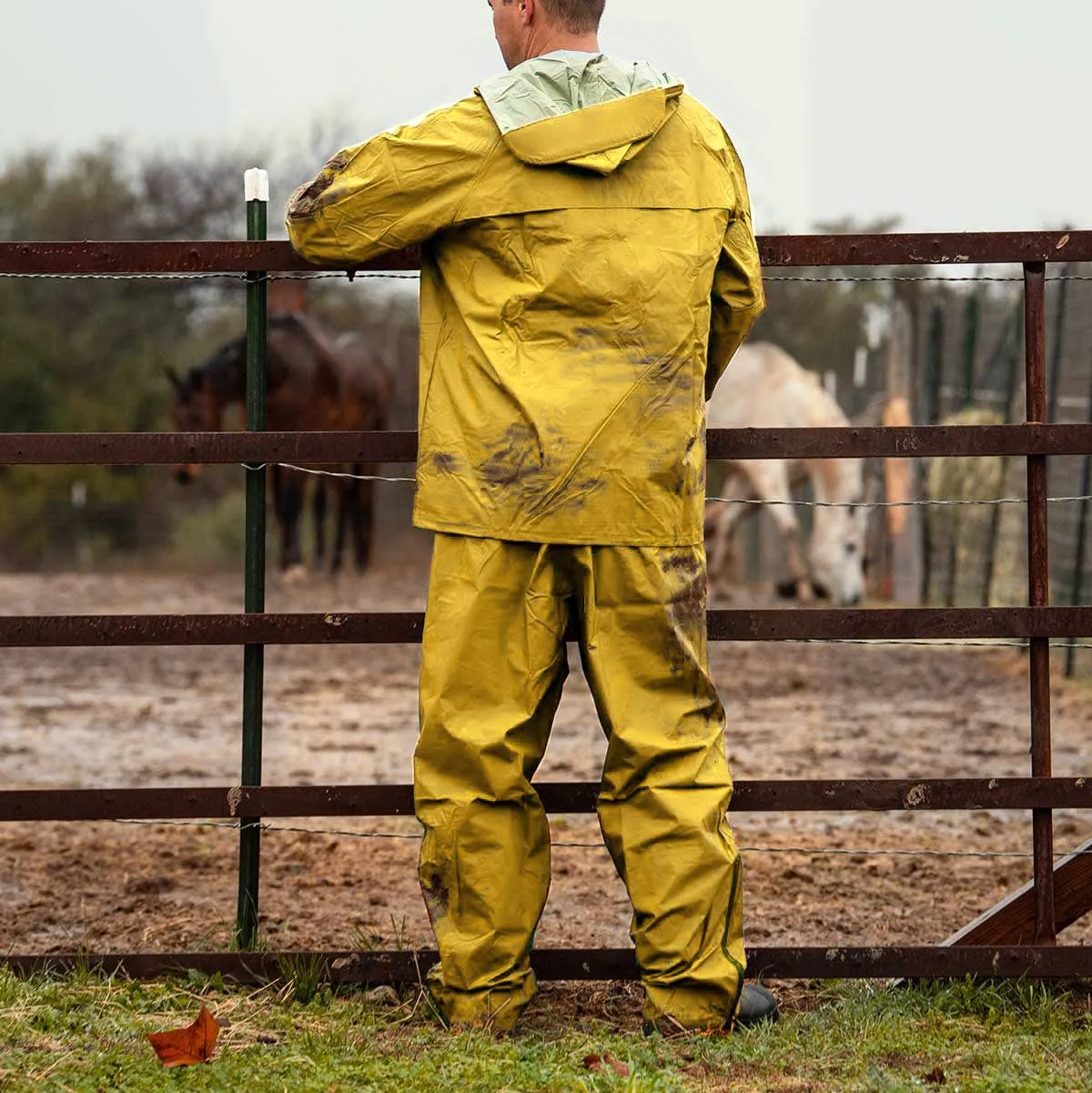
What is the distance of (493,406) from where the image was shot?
2.81 metres

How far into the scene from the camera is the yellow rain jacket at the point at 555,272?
9.11 ft

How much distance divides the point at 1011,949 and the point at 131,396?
14.8 meters

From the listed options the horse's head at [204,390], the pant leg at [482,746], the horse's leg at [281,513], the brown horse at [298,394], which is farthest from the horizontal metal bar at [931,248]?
the horse's leg at [281,513]

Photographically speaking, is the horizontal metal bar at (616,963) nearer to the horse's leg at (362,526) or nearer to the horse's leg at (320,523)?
the horse's leg at (320,523)

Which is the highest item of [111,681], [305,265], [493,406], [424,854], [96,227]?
[96,227]

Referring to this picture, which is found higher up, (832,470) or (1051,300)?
(1051,300)

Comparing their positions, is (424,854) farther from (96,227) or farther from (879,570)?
(96,227)

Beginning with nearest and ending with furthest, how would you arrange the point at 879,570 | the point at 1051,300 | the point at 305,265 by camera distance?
the point at 305,265
the point at 1051,300
the point at 879,570

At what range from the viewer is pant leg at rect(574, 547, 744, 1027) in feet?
9.34

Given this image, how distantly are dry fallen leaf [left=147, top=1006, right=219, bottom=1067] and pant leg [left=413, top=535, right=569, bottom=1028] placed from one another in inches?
17.2

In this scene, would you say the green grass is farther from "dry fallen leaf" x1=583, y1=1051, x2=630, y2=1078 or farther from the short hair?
the short hair

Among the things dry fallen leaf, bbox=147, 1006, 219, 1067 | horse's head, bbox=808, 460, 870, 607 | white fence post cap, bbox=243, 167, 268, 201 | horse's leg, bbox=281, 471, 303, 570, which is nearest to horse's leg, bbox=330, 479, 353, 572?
horse's leg, bbox=281, 471, 303, 570

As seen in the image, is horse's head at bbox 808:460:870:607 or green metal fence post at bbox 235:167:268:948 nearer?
green metal fence post at bbox 235:167:268:948

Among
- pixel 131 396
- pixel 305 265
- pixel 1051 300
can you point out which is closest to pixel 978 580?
pixel 1051 300
